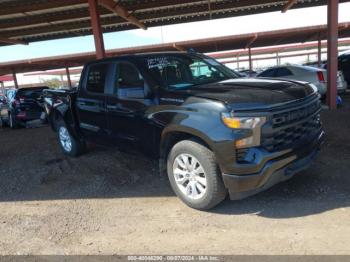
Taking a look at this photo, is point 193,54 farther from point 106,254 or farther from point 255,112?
point 106,254

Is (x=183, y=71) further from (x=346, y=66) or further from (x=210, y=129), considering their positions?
(x=346, y=66)

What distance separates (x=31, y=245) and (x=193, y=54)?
3613mm

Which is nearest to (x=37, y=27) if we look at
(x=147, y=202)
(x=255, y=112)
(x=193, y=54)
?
(x=193, y=54)

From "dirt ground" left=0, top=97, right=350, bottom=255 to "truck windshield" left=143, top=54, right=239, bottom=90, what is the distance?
1.59 metres

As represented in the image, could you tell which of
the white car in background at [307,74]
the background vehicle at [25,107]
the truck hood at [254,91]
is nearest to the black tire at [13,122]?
the background vehicle at [25,107]

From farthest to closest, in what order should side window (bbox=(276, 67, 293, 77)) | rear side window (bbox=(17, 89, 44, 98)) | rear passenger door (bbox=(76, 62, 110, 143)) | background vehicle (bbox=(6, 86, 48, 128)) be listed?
rear side window (bbox=(17, 89, 44, 98))
background vehicle (bbox=(6, 86, 48, 128))
side window (bbox=(276, 67, 293, 77))
rear passenger door (bbox=(76, 62, 110, 143))

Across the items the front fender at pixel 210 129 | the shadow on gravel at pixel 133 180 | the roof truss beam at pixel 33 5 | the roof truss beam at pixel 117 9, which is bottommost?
the shadow on gravel at pixel 133 180

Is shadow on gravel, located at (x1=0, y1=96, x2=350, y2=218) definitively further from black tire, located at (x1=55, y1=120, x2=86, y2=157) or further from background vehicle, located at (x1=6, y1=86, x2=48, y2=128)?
background vehicle, located at (x1=6, y1=86, x2=48, y2=128)

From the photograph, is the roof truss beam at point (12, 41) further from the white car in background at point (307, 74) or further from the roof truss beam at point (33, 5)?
the white car in background at point (307, 74)

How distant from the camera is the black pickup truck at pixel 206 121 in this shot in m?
3.76

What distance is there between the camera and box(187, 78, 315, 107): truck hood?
3844 millimetres

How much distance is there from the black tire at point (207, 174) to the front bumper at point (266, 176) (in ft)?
0.48

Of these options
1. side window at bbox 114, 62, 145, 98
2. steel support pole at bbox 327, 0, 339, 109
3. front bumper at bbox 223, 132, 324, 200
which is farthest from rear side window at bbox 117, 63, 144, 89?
steel support pole at bbox 327, 0, 339, 109

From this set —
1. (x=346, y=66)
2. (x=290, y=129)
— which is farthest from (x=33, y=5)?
(x=346, y=66)
